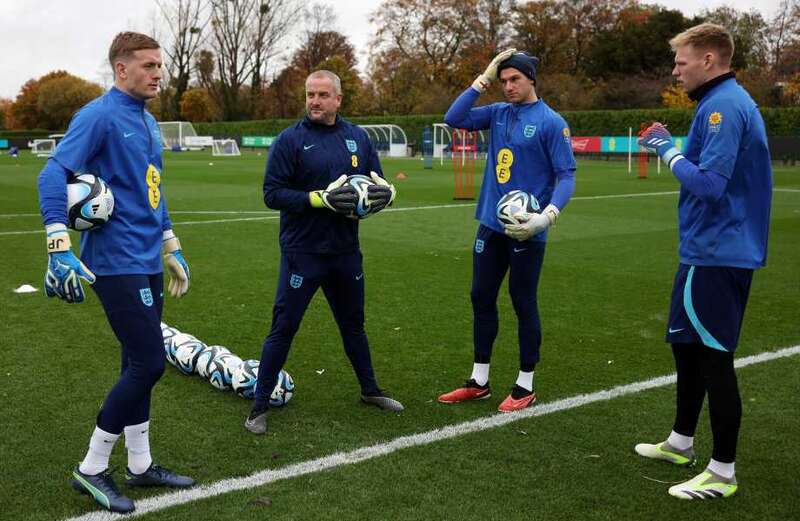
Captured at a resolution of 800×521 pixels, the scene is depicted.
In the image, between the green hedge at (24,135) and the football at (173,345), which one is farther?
the green hedge at (24,135)

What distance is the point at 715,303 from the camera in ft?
13.2

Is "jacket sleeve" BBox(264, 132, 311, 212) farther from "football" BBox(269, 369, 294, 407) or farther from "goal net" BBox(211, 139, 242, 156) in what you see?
"goal net" BBox(211, 139, 242, 156)

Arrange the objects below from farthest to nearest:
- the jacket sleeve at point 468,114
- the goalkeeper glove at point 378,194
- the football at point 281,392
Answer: the jacket sleeve at point 468,114
the football at point 281,392
the goalkeeper glove at point 378,194

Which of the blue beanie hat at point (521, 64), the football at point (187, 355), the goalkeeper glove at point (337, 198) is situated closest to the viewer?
the goalkeeper glove at point (337, 198)

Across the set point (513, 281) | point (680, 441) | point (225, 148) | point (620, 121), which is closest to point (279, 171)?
point (513, 281)

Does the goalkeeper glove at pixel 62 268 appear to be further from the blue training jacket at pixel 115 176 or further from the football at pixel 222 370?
the football at pixel 222 370

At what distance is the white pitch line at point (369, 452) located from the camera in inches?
156

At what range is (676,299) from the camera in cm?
421

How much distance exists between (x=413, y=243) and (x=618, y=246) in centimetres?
309

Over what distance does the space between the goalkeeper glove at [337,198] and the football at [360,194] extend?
0.03 meters

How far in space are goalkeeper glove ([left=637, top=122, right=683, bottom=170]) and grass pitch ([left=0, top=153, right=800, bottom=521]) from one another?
1678 millimetres

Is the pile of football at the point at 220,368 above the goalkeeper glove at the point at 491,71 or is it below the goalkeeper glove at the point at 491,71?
below

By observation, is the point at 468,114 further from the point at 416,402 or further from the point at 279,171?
the point at 416,402

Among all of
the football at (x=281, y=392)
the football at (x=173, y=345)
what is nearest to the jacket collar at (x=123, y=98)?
the football at (x=281, y=392)
